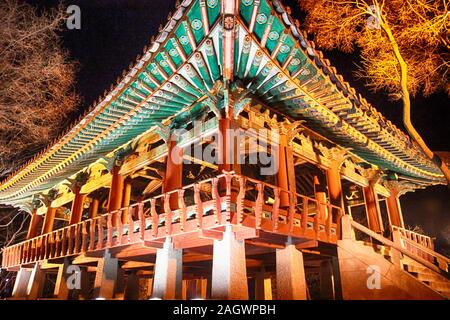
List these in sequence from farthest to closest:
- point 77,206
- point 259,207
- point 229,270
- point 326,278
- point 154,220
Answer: point 77,206 < point 326,278 < point 154,220 < point 259,207 < point 229,270

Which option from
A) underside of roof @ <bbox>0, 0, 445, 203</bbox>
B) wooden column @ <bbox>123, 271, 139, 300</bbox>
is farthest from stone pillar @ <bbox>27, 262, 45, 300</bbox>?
underside of roof @ <bbox>0, 0, 445, 203</bbox>

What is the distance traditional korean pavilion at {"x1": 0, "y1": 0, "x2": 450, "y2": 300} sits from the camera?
6.59m

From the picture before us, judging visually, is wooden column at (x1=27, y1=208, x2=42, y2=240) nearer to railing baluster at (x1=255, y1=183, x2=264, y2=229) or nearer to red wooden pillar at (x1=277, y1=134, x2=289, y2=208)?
red wooden pillar at (x1=277, y1=134, x2=289, y2=208)

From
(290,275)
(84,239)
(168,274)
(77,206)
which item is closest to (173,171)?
(168,274)

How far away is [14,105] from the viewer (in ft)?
28.8

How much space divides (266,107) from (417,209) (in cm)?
2328

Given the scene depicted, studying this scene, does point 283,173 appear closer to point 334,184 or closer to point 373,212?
point 334,184

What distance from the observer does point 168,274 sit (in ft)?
25.3

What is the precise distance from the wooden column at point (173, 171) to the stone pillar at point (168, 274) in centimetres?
122

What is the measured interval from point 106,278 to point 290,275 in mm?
5854

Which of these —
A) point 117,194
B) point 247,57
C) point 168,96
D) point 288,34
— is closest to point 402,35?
point 288,34

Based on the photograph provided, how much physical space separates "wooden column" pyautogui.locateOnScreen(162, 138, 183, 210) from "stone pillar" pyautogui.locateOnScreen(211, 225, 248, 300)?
2575mm

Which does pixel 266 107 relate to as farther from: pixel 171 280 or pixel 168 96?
pixel 171 280

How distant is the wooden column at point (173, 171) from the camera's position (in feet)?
29.2
